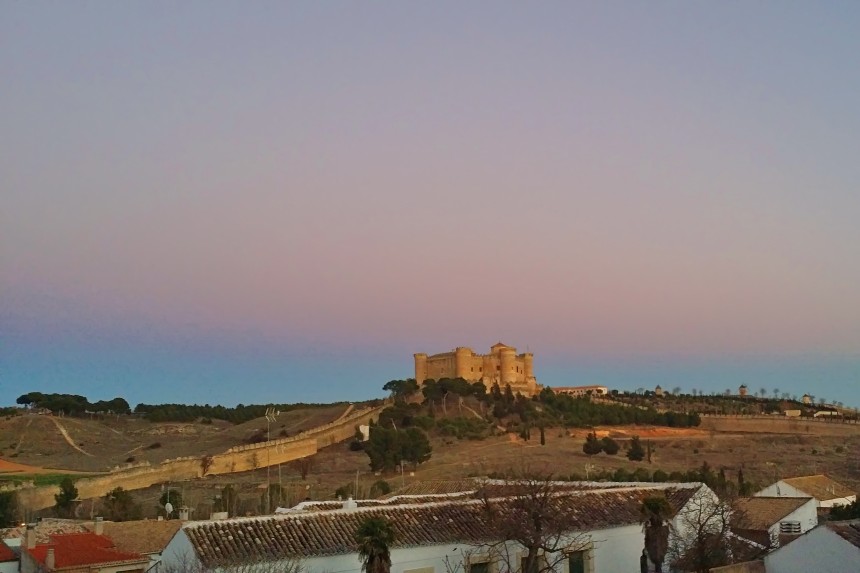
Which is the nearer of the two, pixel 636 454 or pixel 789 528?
pixel 789 528

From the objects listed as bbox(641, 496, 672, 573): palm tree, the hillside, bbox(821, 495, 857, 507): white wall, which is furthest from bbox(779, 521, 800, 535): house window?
the hillside

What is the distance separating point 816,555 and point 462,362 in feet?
254

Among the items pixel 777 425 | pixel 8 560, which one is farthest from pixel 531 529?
pixel 777 425

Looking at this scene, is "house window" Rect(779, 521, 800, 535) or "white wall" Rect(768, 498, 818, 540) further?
"white wall" Rect(768, 498, 818, 540)

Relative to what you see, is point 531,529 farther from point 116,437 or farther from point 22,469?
point 116,437

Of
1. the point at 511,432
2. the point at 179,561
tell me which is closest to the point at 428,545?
the point at 179,561

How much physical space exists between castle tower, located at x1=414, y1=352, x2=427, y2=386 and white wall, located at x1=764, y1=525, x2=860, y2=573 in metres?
80.6

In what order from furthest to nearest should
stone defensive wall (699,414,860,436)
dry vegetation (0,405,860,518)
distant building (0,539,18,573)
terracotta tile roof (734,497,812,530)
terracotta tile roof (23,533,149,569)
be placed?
1. stone defensive wall (699,414,860,436)
2. dry vegetation (0,405,860,518)
3. terracotta tile roof (734,497,812,530)
4. distant building (0,539,18,573)
5. terracotta tile roof (23,533,149,569)

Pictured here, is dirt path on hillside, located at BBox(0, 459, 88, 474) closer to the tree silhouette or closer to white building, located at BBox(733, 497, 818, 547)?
the tree silhouette

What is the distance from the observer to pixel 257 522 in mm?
14984

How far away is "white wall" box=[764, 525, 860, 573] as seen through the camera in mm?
15484

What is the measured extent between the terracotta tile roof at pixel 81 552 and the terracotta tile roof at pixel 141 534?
2.62ft

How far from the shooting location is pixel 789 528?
74.8ft

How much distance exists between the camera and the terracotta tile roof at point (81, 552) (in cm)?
1956
